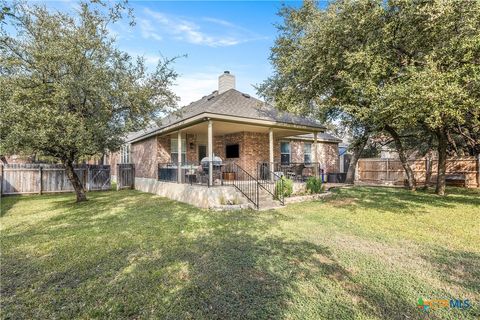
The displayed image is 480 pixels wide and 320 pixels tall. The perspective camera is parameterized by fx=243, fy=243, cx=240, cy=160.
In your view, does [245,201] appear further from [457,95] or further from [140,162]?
[140,162]

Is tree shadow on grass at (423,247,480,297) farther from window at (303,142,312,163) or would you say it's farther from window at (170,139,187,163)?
window at (303,142,312,163)

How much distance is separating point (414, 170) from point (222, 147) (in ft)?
41.5

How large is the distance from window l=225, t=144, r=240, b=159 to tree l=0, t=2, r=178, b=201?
16.7 ft

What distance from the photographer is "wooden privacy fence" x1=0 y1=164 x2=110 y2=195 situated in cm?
1298

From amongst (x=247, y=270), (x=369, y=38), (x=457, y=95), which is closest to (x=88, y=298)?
(x=247, y=270)

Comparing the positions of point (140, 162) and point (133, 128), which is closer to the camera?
point (133, 128)

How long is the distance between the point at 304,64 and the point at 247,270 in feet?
25.9

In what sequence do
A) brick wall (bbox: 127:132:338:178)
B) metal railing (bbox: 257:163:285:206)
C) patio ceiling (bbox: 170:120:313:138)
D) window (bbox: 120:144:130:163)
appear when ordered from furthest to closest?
window (bbox: 120:144:130:163)
brick wall (bbox: 127:132:338:178)
patio ceiling (bbox: 170:120:313:138)
metal railing (bbox: 257:163:285:206)

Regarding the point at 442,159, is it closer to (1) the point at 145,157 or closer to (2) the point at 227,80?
(2) the point at 227,80

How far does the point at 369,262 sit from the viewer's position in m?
4.07

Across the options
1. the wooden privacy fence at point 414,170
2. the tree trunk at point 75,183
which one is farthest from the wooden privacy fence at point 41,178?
the wooden privacy fence at point 414,170

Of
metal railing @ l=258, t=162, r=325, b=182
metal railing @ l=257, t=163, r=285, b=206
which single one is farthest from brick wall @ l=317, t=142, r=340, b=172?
metal railing @ l=257, t=163, r=285, b=206

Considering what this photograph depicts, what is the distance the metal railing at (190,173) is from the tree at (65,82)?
281 cm

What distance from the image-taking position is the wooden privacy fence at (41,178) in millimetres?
12977
